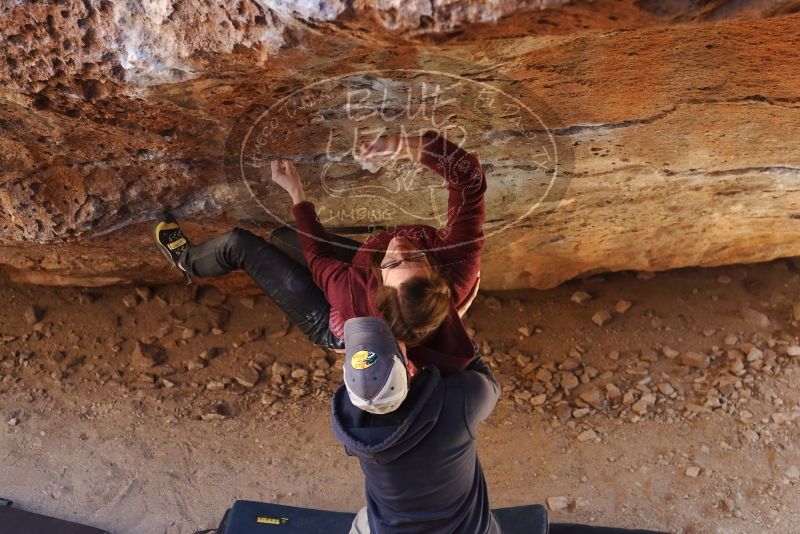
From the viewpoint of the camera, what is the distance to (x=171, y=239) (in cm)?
260

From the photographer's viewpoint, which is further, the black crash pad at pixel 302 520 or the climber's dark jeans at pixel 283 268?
the black crash pad at pixel 302 520

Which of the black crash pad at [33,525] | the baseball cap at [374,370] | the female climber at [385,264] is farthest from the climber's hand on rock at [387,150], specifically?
the black crash pad at [33,525]

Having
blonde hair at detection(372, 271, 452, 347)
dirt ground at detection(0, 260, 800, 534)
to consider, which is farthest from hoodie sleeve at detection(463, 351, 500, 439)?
dirt ground at detection(0, 260, 800, 534)

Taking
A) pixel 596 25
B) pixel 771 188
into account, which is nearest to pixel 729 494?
pixel 771 188

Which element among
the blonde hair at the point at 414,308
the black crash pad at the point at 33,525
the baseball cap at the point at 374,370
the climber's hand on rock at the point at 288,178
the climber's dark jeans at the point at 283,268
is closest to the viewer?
the baseball cap at the point at 374,370

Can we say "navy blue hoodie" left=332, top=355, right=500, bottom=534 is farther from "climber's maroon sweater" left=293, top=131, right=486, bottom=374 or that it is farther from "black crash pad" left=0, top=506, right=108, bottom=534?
"black crash pad" left=0, top=506, right=108, bottom=534

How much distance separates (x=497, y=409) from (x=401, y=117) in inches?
63.2

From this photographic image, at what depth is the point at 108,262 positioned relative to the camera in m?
3.19

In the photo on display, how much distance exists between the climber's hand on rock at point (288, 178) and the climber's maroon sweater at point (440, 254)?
36 millimetres

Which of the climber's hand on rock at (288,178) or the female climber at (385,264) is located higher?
the climber's hand on rock at (288,178)

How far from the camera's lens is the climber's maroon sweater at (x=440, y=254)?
209cm

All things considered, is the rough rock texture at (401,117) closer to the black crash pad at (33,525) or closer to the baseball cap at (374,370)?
the baseball cap at (374,370)

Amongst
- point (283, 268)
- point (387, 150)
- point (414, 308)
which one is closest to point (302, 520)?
point (283, 268)

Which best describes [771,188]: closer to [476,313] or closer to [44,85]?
[476,313]
